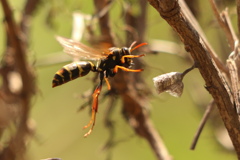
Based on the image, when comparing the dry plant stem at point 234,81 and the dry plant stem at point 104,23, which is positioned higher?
the dry plant stem at point 104,23

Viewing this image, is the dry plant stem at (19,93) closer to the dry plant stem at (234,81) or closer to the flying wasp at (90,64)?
the flying wasp at (90,64)

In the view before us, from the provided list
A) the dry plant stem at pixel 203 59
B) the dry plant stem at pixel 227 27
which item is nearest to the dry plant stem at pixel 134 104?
the dry plant stem at pixel 227 27

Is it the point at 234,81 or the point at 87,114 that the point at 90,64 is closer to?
the point at 234,81

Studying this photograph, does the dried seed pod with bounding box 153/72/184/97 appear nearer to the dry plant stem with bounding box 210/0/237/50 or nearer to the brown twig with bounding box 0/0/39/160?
the dry plant stem with bounding box 210/0/237/50

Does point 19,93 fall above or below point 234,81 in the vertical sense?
above

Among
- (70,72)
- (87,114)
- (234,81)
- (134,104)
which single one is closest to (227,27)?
(234,81)
